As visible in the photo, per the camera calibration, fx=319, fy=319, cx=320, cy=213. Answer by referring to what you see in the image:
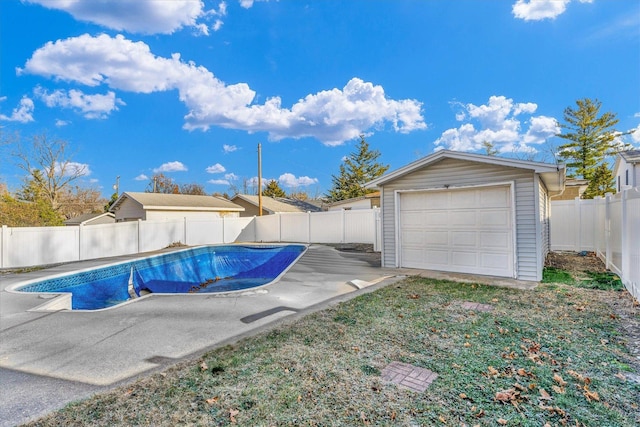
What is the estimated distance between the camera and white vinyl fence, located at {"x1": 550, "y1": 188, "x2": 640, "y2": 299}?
5.42m

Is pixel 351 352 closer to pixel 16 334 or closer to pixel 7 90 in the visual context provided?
pixel 16 334

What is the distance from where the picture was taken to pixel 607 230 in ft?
27.5

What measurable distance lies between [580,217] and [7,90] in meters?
26.3

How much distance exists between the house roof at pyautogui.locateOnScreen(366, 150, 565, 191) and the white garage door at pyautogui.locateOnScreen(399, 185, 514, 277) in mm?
648

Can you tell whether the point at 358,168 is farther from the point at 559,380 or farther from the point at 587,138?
the point at 559,380

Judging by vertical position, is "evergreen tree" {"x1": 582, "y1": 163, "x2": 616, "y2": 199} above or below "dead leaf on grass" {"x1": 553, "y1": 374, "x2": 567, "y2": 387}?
above

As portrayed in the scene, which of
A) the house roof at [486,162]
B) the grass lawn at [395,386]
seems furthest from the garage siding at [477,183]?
the grass lawn at [395,386]

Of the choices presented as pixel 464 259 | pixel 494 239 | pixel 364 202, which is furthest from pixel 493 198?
pixel 364 202

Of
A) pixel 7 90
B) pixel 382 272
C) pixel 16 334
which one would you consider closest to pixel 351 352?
pixel 16 334

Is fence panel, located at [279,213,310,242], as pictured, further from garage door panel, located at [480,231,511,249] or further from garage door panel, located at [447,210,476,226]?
garage door panel, located at [480,231,511,249]

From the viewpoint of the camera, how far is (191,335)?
424cm

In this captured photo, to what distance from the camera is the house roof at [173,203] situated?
60.4ft

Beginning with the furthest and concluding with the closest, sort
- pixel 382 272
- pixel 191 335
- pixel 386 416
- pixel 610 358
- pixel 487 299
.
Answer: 1. pixel 382 272
2. pixel 487 299
3. pixel 191 335
4. pixel 610 358
5. pixel 386 416

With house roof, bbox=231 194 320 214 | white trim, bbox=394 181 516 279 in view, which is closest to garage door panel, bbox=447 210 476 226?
white trim, bbox=394 181 516 279
